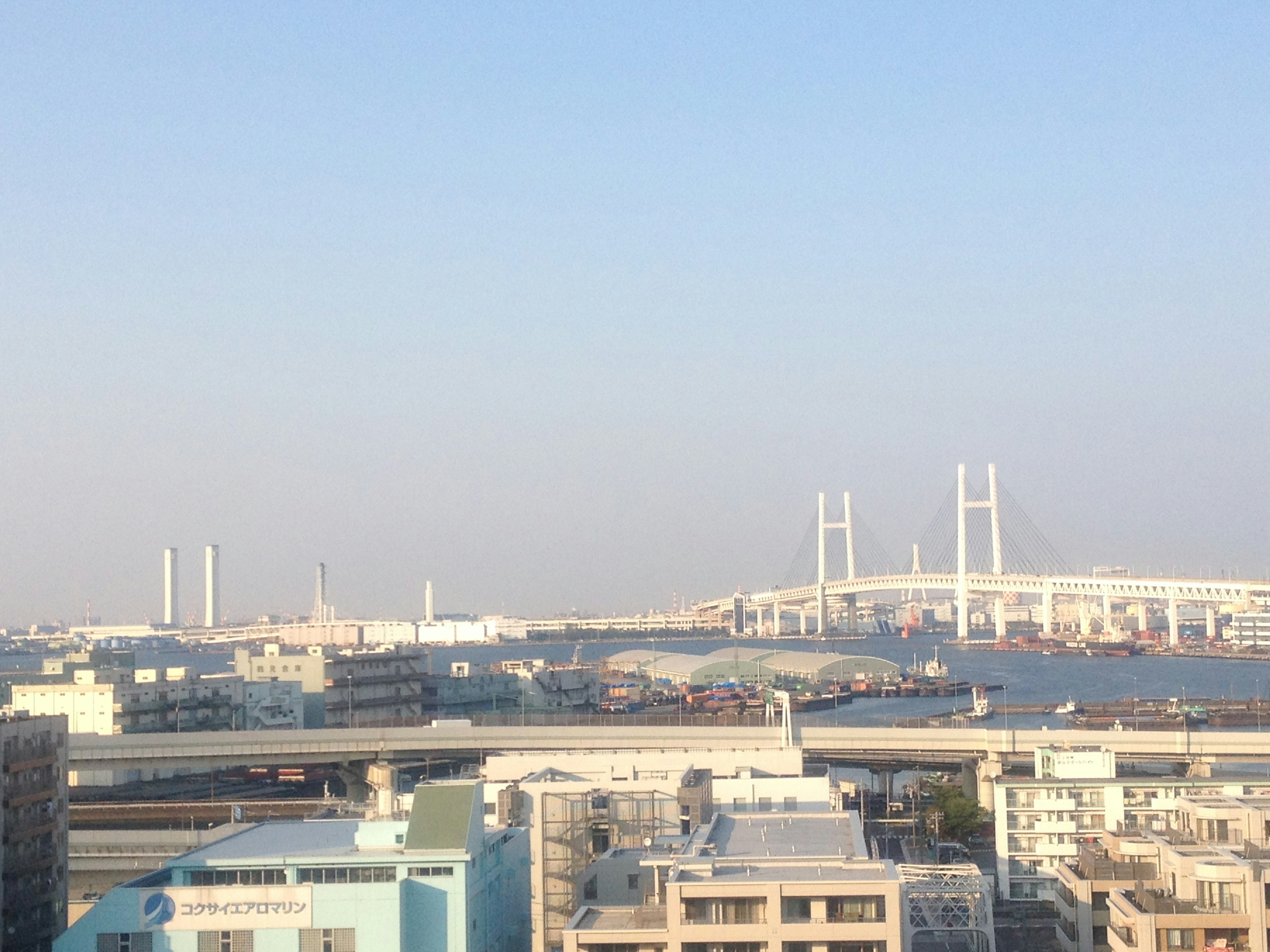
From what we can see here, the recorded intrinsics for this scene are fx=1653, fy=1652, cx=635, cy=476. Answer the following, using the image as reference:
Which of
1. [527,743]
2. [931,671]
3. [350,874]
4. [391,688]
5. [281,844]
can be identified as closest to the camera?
[350,874]

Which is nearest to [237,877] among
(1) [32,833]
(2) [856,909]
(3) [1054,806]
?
(1) [32,833]

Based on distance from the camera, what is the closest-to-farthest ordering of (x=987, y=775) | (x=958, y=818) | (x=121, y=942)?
(x=121, y=942)
(x=958, y=818)
(x=987, y=775)

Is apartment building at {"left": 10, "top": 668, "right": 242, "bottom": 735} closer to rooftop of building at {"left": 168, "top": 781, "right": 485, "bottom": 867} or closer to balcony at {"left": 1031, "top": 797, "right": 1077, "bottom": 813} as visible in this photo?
balcony at {"left": 1031, "top": 797, "right": 1077, "bottom": 813}

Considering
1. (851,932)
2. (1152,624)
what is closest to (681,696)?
(851,932)

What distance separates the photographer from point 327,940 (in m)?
5.47

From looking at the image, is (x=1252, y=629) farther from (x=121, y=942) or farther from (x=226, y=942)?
(x=121, y=942)

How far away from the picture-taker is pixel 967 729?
13.0 metres

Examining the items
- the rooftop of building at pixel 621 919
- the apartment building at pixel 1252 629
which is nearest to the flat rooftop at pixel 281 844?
the rooftop of building at pixel 621 919

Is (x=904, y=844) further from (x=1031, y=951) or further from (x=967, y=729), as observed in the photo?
(x=1031, y=951)

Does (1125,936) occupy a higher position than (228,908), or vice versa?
(228,908)

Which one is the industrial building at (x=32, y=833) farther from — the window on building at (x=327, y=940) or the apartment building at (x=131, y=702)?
the apartment building at (x=131, y=702)

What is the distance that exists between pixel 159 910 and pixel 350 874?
63 cm

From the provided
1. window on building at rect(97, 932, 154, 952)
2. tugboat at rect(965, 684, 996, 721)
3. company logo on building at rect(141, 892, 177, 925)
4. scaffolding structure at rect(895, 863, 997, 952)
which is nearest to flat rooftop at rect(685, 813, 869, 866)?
scaffolding structure at rect(895, 863, 997, 952)

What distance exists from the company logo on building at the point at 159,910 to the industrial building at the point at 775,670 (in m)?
26.3
